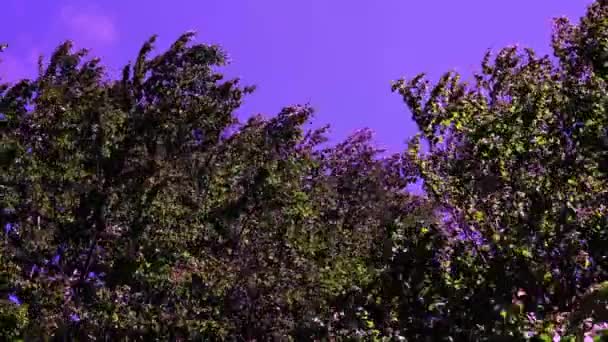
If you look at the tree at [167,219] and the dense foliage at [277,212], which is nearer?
the dense foliage at [277,212]

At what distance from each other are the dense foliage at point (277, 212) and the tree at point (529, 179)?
29 millimetres

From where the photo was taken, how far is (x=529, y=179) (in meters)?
9.41

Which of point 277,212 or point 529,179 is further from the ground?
point 277,212

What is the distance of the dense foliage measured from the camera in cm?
791

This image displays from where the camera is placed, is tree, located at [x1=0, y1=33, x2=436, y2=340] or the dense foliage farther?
tree, located at [x1=0, y1=33, x2=436, y2=340]

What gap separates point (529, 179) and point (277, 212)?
16.1ft

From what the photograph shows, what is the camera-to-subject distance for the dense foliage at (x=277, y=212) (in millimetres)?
7906

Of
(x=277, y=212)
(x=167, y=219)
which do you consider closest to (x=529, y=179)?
(x=277, y=212)

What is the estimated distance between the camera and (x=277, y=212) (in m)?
12.9

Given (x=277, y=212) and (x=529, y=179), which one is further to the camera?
(x=277, y=212)

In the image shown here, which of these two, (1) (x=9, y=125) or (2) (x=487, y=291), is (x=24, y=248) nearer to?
(1) (x=9, y=125)

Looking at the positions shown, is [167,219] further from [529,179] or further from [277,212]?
[529,179]

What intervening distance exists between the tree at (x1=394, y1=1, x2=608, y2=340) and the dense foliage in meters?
0.03

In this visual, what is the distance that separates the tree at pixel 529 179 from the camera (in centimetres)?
769
